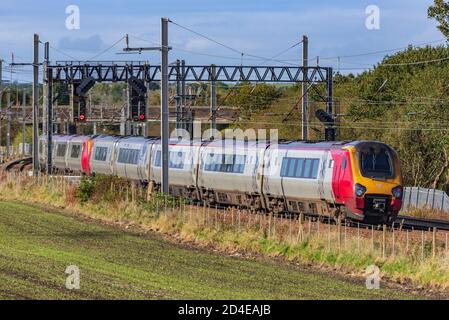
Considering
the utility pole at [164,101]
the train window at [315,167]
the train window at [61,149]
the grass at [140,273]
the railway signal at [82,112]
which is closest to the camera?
the grass at [140,273]

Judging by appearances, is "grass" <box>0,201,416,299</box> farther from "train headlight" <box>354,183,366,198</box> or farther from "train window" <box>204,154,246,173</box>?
"train window" <box>204,154,246,173</box>

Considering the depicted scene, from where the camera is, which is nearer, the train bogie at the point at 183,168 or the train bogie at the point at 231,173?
the train bogie at the point at 231,173

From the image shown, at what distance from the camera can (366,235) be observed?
97.1 feet

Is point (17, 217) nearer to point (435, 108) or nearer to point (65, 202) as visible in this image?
point (65, 202)

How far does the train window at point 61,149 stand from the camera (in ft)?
229

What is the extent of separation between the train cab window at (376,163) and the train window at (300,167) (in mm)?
2331

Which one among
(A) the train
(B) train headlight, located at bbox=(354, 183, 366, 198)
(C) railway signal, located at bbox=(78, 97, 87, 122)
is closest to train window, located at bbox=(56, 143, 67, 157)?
(A) the train

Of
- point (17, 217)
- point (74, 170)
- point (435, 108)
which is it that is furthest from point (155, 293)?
point (74, 170)

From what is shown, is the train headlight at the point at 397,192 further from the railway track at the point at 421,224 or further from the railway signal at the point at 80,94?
the railway signal at the point at 80,94

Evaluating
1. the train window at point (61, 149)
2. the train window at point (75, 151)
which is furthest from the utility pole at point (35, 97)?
the train window at point (61, 149)

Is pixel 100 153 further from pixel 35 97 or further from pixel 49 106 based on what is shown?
pixel 49 106

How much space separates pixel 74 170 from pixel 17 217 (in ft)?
96.5

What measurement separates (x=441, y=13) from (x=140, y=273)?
34.4 m

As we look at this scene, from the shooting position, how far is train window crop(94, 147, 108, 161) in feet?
196
